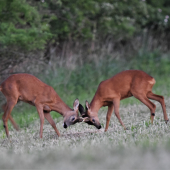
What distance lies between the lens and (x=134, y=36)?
72.5ft

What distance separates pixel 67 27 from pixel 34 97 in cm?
763

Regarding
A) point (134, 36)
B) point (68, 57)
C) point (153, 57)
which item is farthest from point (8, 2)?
point (134, 36)

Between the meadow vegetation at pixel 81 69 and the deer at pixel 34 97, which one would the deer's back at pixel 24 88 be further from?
the meadow vegetation at pixel 81 69

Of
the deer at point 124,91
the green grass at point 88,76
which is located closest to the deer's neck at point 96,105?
the deer at point 124,91

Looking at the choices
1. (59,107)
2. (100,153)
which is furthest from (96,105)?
(100,153)

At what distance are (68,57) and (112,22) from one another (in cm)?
270

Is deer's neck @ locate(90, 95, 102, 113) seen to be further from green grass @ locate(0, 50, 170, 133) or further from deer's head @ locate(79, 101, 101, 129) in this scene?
green grass @ locate(0, 50, 170, 133)

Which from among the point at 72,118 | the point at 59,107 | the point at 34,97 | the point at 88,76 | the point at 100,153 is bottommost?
the point at 100,153

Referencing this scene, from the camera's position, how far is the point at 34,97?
8.67 metres

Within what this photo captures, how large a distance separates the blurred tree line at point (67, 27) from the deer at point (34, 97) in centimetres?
208

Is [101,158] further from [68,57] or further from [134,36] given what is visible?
[134,36]

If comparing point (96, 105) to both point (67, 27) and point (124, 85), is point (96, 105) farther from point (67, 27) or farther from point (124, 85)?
point (67, 27)

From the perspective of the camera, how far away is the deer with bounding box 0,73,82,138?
27.8 ft

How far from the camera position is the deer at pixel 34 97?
848cm
